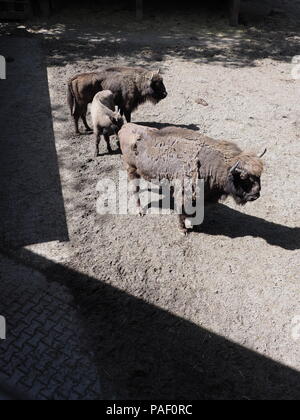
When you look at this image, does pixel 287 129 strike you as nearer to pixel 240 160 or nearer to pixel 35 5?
pixel 240 160

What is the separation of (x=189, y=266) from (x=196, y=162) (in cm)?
172

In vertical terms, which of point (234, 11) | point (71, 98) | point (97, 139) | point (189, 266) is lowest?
point (189, 266)

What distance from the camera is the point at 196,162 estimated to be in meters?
6.03

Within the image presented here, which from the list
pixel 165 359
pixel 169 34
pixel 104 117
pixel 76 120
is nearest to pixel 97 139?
pixel 104 117

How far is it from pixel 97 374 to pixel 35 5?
16.3 meters

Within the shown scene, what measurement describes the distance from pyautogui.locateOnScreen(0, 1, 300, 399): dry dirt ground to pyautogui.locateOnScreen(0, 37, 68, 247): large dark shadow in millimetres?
83

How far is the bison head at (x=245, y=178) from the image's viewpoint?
18.5ft

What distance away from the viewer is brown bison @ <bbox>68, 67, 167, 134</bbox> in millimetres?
8414

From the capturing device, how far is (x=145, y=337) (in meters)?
5.18

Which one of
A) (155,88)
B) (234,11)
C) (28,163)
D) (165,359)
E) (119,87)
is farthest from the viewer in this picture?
(234,11)

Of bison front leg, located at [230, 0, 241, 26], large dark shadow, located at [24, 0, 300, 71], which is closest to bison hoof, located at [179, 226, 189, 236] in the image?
large dark shadow, located at [24, 0, 300, 71]

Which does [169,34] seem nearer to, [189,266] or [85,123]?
[85,123]

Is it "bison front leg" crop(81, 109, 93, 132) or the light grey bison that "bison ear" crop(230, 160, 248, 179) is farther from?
"bison front leg" crop(81, 109, 93, 132)
